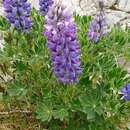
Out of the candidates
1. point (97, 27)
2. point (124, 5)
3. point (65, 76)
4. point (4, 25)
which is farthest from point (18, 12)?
point (124, 5)

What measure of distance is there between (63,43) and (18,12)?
0.74 m

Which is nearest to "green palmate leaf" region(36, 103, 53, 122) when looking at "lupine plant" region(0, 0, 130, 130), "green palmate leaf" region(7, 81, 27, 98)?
"lupine plant" region(0, 0, 130, 130)

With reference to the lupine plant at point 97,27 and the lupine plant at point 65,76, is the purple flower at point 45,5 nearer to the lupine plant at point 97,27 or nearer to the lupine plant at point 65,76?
the lupine plant at point 65,76

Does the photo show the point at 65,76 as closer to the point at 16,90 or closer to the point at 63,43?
the point at 63,43

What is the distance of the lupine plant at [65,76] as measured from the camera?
2.65 m

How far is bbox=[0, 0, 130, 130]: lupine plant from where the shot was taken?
2650 mm

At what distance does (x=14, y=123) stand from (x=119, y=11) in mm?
2021

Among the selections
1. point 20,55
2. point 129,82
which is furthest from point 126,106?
point 20,55

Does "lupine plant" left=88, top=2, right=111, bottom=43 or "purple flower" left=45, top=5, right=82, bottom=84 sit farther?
"lupine plant" left=88, top=2, right=111, bottom=43

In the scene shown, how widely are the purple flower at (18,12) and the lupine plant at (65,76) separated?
0.6 inches

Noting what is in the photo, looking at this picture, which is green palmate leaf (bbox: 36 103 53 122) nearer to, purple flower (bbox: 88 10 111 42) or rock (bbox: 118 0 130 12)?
purple flower (bbox: 88 10 111 42)

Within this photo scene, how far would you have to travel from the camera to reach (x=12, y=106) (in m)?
3.52

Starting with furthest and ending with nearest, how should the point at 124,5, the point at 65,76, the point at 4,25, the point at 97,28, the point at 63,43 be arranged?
1. the point at 124,5
2. the point at 4,25
3. the point at 97,28
4. the point at 65,76
5. the point at 63,43

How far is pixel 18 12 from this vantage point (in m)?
3.22
